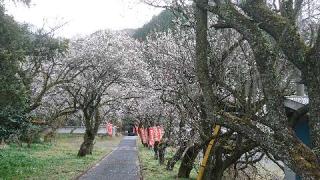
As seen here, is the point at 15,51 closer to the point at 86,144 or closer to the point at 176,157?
the point at 176,157

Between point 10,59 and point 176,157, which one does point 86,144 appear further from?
point 10,59

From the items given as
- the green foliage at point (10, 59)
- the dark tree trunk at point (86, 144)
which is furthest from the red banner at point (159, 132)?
the green foliage at point (10, 59)

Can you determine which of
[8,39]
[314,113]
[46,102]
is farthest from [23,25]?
[46,102]

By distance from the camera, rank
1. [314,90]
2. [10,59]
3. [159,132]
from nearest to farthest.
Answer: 1. [314,90]
2. [10,59]
3. [159,132]

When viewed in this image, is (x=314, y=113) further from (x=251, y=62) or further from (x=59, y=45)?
(x=59, y=45)

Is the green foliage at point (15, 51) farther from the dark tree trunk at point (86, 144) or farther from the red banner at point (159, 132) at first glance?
the dark tree trunk at point (86, 144)

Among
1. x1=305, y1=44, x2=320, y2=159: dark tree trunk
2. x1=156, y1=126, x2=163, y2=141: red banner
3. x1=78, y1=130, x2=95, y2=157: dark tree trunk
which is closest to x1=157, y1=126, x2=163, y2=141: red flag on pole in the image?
x1=156, y1=126, x2=163, y2=141: red banner

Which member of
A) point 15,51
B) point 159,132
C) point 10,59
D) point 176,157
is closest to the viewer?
point 10,59

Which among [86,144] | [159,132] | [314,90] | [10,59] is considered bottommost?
[86,144]

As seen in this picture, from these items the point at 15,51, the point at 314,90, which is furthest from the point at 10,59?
the point at 314,90

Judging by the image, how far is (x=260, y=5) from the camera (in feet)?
25.7

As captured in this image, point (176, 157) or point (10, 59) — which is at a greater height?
point (10, 59)

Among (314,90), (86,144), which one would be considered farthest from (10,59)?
(86,144)

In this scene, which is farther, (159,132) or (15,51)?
(159,132)
